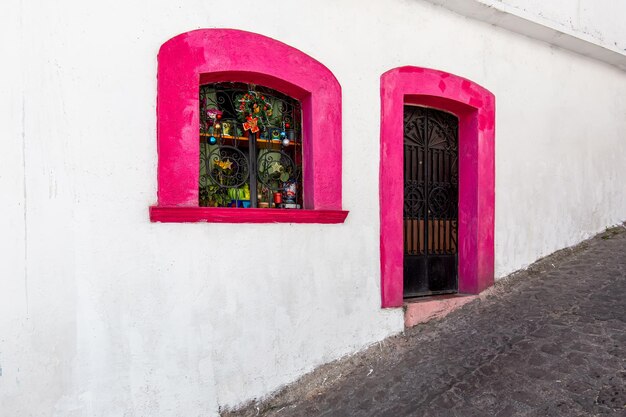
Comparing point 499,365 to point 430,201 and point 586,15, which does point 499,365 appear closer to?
point 430,201

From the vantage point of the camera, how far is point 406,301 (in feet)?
16.1

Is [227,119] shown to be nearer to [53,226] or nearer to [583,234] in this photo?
[53,226]

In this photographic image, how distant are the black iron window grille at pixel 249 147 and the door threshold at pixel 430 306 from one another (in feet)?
5.16

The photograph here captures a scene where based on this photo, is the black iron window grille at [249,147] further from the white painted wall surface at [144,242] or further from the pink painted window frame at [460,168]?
the pink painted window frame at [460,168]

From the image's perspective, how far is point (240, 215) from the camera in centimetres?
369

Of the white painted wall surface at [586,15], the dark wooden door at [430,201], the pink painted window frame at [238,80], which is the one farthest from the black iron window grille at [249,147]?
the white painted wall surface at [586,15]

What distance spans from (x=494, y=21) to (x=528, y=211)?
7.27 ft

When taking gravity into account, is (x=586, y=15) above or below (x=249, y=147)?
above

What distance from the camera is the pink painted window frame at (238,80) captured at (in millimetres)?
3449

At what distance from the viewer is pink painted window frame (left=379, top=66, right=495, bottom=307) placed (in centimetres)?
454

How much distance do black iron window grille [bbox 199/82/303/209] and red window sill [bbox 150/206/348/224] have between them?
0.25 metres

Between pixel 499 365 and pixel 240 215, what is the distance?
2.35 meters

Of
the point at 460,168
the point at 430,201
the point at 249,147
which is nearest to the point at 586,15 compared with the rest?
the point at 460,168

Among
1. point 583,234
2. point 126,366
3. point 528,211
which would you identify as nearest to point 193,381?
point 126,366
